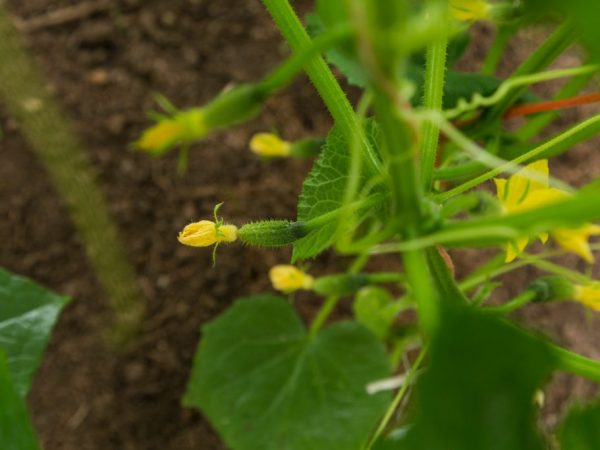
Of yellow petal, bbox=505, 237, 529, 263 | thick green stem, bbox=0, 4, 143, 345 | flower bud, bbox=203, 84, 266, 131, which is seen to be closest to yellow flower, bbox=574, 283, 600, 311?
yellow petal, bbox=505, 237, 529, 263

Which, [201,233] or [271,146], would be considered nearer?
[201,233]

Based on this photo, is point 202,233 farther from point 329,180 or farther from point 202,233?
point 329,180

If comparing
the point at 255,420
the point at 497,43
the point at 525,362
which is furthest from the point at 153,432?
the point at 525,362

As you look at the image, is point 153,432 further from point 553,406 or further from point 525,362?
point 525,362

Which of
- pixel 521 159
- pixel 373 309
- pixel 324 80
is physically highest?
pixel 324 80

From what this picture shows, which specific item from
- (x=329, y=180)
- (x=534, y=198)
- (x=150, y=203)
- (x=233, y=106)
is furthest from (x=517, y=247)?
(x=150, y=203)

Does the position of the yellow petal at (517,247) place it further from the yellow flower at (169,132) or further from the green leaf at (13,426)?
the green leaf at (13,426)

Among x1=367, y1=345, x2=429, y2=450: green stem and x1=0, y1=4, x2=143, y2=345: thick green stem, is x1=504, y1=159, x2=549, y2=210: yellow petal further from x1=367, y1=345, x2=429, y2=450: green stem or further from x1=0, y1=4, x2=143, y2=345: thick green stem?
x1=0, y1=4, x2=143, y2=345: thick green stem
